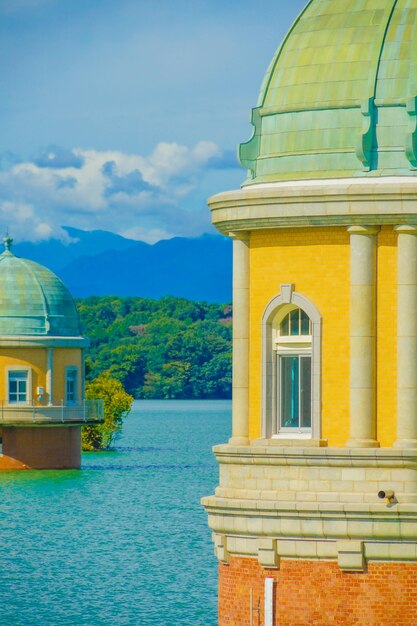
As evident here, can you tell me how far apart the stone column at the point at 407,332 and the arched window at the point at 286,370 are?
43.2 inches

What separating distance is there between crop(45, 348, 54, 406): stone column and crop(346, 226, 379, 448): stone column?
263ft

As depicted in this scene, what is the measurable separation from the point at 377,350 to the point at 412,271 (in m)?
0.93

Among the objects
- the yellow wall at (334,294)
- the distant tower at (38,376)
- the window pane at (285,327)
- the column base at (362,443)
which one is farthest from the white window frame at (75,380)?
the column base at (362,443)

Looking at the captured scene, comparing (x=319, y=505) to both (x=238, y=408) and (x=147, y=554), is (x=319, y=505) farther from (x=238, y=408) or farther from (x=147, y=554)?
(x=147, y=554)

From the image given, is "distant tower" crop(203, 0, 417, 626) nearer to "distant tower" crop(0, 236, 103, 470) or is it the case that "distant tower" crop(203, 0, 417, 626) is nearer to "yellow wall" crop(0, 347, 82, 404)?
"distant tower" crop(0, 236, 103, 470)

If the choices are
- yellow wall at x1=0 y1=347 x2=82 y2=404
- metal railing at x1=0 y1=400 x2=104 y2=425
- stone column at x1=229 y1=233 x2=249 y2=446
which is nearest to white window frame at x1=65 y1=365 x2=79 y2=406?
yellow wall at x1=0 y1=347 x2=82 y2=404

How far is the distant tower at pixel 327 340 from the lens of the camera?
1031 inches

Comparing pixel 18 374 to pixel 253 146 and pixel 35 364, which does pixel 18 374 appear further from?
pixel 253 146

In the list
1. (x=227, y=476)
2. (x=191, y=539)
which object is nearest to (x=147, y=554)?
(x=191, y=539)

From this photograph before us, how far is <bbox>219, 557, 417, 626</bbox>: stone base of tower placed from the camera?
85.5 feet

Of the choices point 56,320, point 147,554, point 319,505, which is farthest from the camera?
point 56,320

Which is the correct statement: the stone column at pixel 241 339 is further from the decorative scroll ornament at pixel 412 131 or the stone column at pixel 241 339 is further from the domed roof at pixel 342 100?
the decorative scroll ornament at pixel 412 131

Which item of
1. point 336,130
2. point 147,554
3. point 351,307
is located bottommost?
point 147,554

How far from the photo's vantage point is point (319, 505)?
26188 millimetres
